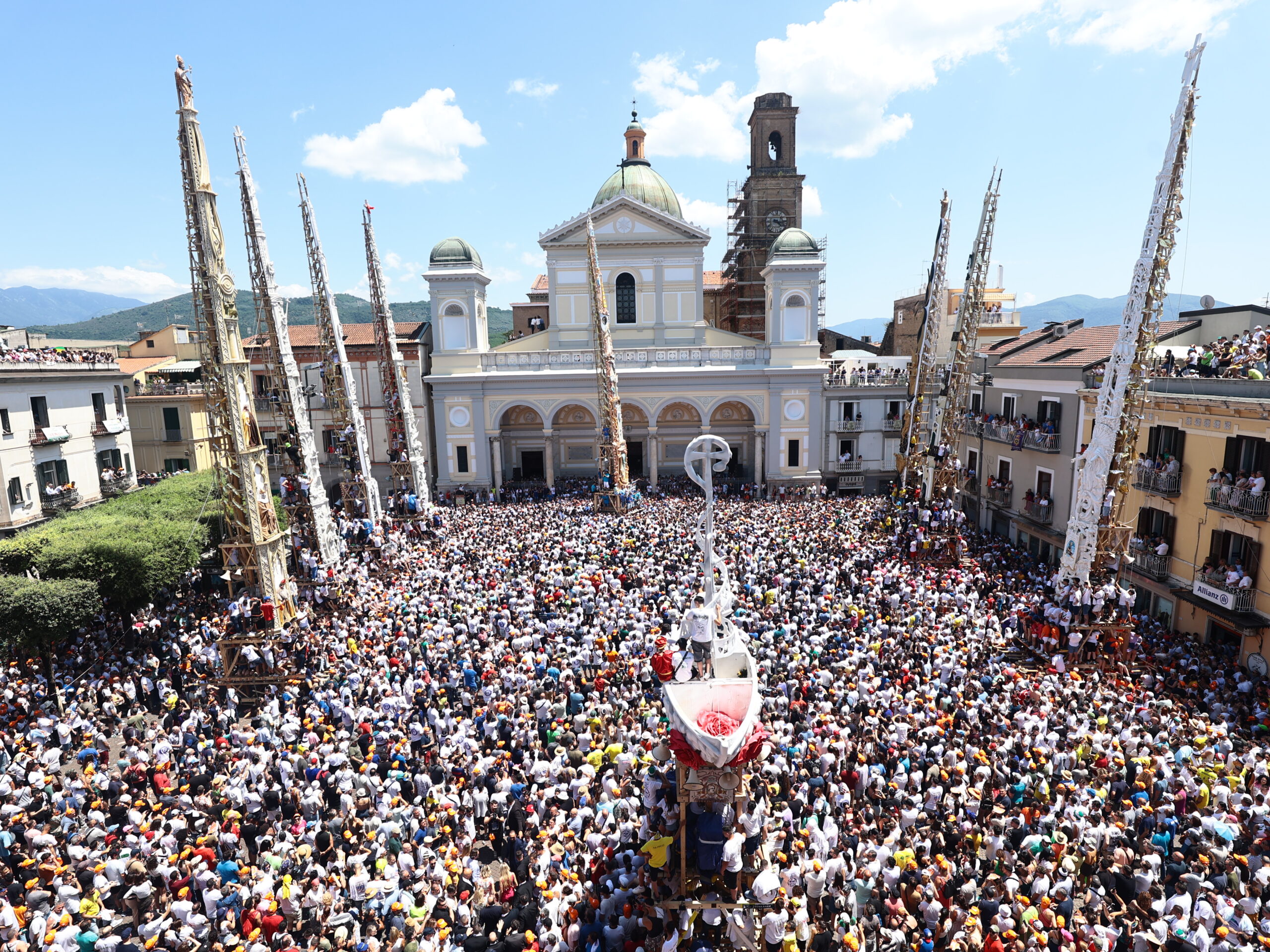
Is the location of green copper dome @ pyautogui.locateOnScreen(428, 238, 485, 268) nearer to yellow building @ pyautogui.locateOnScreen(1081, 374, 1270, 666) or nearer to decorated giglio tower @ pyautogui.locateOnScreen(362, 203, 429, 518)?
decorated giglio tower @ pyautogui.locateOnScreen(362, 203, 429, 518)

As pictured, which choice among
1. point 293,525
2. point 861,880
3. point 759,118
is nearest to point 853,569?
point 861,880

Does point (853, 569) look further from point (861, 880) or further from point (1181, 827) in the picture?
point (861, 880)

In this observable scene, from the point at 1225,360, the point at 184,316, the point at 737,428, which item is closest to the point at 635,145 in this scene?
the point at 737,428

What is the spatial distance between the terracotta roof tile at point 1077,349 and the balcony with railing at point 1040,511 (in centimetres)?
486

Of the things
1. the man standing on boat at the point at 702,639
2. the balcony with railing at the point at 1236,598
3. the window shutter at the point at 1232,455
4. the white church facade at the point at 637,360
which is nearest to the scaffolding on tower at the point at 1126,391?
the balcony with railing at the point at 1236,598

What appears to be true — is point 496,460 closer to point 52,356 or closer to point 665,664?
point 52,356

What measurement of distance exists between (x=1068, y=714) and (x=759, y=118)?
46.7 meters

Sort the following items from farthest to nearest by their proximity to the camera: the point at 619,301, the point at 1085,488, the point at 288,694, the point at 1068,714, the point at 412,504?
the point at 619,301, the point at 412,504, the point at 1085,488, the point at 288,694, the point at 1068,714

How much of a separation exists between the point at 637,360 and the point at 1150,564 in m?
25.2

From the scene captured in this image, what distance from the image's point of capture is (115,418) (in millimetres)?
32719

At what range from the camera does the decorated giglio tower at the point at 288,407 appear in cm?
2159

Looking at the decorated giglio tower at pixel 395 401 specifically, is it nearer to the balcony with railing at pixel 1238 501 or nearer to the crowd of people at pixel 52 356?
the crowd of people at pixel 52 356

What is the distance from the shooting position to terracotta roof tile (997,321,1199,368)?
2519 cm

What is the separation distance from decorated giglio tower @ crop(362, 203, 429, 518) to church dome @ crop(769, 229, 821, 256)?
20.4 m
